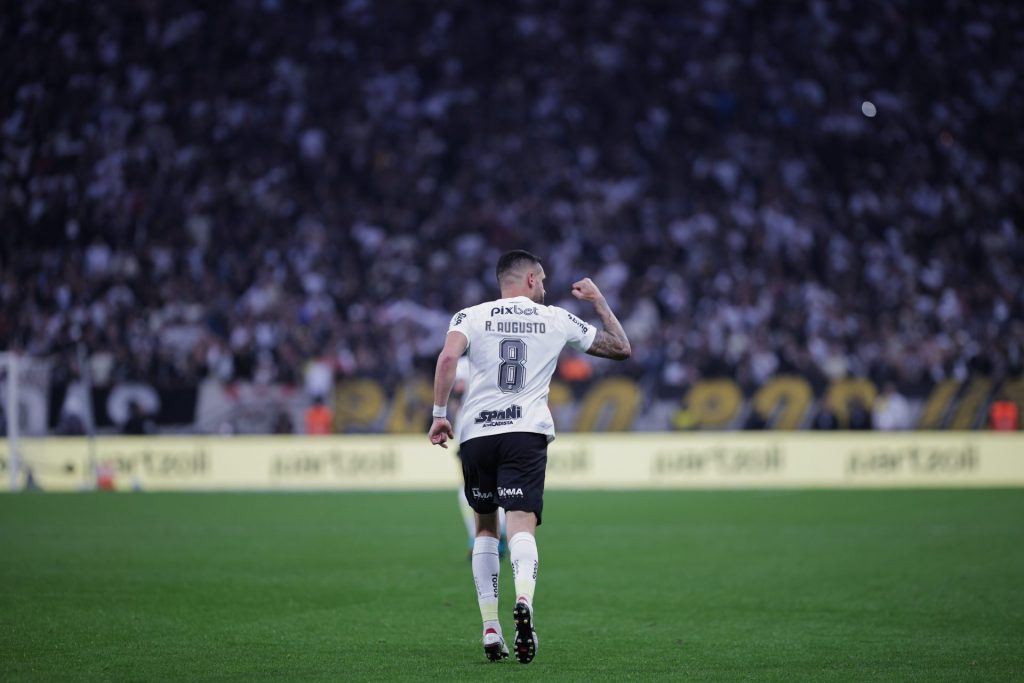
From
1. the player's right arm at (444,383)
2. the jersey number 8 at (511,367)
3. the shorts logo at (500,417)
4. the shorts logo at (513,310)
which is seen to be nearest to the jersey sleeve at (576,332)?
the shorts logo at (513,310)

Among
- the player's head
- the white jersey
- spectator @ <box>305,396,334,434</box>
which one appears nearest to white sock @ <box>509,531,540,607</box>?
the white jersey

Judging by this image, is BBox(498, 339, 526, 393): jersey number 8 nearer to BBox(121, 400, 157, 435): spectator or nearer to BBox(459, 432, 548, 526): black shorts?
BBox(459, 432, 548, 526): black shorts

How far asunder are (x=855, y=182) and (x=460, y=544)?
22241mm

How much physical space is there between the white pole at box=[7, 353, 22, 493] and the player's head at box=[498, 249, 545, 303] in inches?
701

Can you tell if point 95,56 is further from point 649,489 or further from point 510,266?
point 510,266

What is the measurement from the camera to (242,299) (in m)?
28.3

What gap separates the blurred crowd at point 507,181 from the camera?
88.6 ft

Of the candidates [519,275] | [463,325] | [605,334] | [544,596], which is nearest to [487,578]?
[463,325]

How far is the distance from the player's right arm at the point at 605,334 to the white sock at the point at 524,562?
112 centimetres

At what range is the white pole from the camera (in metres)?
22.9

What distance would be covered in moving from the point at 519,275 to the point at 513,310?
0.66ft

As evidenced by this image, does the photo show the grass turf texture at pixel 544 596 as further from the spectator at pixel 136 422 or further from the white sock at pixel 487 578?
the spectator at pixel 136 422

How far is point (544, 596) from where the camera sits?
10086mm

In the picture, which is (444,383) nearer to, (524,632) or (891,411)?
(524,632)
